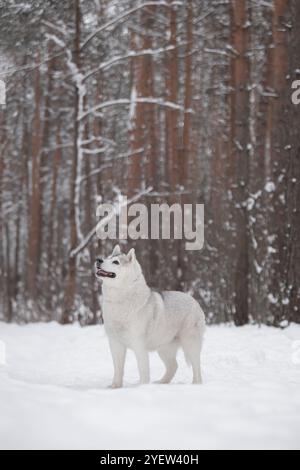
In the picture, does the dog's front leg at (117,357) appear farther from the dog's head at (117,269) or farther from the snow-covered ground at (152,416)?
the dog's head at (117,269)

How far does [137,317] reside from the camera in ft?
19.8

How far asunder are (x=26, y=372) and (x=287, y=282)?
5.29 meters

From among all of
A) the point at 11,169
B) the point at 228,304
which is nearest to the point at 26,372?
the point at 228,304

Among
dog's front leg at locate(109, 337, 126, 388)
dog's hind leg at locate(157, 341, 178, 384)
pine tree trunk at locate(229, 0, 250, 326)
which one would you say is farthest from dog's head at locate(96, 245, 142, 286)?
pine tree trunk at locate(229, 0, 250, 326)

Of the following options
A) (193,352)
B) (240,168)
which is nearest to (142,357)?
(193,352)

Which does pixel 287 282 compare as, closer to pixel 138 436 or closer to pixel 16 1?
pixel 138 436

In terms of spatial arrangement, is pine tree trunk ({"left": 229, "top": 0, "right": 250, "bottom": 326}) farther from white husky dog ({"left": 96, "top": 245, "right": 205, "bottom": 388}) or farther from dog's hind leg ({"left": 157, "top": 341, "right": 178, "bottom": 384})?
white husky dog ({"left": 96, "top": 245, "right": 205, "bottom": 388})

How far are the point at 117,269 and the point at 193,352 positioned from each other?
1.35 metres

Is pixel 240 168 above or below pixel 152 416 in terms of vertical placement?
above

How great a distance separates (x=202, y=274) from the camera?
14.8 m

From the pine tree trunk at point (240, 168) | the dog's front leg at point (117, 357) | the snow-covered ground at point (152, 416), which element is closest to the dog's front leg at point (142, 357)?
the dog's front leg at point (117, 357)

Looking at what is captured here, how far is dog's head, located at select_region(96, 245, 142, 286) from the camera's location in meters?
6.02

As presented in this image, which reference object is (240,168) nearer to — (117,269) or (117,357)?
(117,269)

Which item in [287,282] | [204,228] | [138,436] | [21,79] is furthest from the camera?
[204,228]
